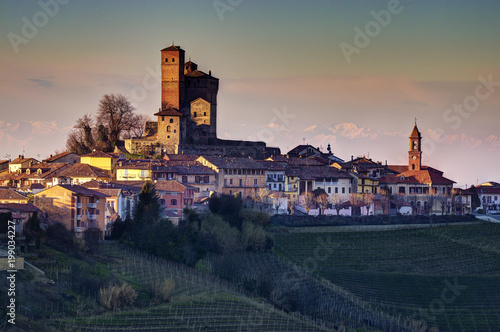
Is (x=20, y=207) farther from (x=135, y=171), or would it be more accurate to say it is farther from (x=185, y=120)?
(x=185, y=120)

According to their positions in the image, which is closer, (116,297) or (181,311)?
(116,297)

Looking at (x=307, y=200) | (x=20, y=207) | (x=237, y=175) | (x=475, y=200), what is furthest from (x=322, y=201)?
(x=20, y=207)

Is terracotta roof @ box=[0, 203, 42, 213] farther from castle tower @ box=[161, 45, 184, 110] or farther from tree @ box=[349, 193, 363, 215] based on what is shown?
castle tower @ box=[161, 45, 184, 110]

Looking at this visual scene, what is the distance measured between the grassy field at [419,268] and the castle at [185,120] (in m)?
20.4

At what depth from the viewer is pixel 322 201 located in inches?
2734

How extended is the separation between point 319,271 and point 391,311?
24.5ft

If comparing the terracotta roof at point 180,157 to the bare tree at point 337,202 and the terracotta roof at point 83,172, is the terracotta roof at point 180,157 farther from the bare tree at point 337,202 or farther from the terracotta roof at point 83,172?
the bare tree at point 337,202

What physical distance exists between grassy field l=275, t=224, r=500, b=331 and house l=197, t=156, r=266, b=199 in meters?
10.4

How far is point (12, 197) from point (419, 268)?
2199 cm

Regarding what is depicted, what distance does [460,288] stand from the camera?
1877 inches

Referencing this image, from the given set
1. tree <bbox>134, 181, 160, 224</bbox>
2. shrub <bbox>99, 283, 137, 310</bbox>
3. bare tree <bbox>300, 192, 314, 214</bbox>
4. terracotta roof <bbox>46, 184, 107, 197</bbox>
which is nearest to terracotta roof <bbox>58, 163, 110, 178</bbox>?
tree <bbox>134, 181, 160, 224</bbox>

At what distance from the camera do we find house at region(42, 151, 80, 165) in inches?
2857

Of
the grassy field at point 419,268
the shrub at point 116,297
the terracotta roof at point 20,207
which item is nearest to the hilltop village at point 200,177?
the terracotta roof at point 20,207

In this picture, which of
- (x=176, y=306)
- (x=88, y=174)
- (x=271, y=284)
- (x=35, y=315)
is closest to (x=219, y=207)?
(x=88, y=174)
